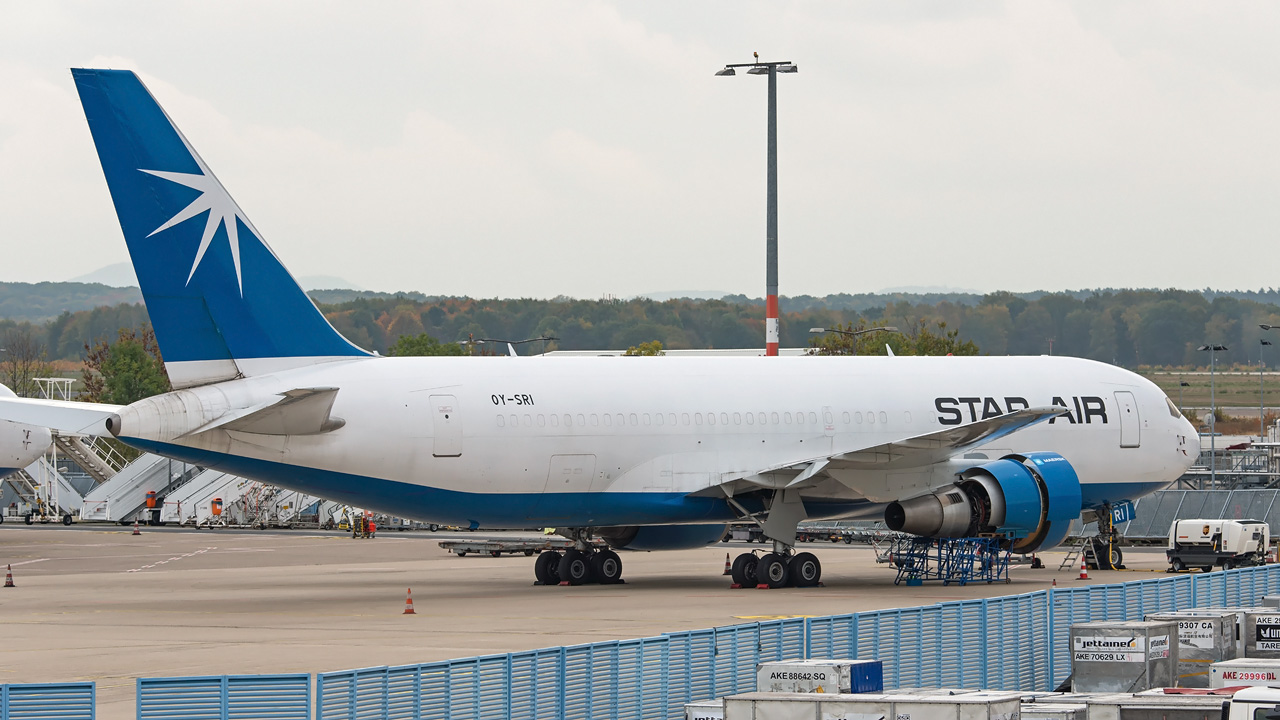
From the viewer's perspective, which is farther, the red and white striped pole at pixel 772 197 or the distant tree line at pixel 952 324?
the distant tree line at pixel 952 324

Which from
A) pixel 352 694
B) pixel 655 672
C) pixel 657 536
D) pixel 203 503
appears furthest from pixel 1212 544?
pixel 203 503

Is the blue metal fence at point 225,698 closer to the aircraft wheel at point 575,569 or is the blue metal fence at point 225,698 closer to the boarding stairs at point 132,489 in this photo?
the aircraft wheel at point 575,569

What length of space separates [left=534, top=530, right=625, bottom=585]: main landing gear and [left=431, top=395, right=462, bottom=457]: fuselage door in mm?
5003

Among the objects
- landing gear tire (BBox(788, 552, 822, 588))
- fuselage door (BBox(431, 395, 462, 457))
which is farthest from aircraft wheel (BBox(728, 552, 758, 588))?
fuselage door (BBox(431, 395, 462, 457))

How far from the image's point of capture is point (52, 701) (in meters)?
11.8

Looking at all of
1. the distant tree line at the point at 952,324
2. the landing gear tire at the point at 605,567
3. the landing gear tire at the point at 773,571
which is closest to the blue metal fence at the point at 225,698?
the landing gear tire at the point at 773,571

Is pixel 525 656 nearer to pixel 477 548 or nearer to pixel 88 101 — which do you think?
pixel 88 101

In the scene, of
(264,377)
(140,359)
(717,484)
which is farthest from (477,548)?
(140,359)

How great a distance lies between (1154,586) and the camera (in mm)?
22203

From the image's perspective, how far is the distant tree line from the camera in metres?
131

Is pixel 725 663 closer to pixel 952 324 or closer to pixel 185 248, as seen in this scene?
pixel 185 248

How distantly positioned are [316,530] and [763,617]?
39.0m

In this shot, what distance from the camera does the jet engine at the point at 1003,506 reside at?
3020cm

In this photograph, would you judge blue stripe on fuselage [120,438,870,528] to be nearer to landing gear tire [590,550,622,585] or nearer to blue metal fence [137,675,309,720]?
landing gear tire [590,550,622,585]
